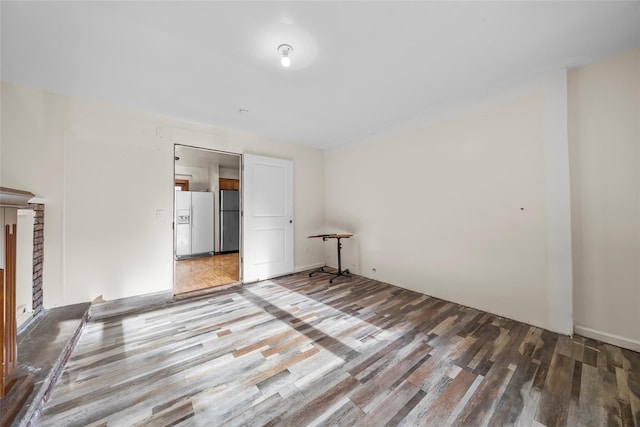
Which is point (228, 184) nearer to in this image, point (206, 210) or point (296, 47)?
point (206, 210)

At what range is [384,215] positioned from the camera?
372 cm

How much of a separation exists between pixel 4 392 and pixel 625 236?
449 centimetres

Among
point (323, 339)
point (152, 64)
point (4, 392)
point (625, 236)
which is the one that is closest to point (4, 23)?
point (152, 64)

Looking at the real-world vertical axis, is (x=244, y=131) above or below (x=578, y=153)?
above

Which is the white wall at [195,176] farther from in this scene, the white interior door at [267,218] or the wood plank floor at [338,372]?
the wood plank floor at [338,372]

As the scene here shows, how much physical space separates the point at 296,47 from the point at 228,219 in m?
5.40

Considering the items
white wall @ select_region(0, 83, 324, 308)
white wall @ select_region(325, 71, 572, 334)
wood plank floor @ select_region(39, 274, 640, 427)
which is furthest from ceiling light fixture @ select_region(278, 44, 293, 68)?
wood plank floor @ select_region(39, 274, 640, 427)

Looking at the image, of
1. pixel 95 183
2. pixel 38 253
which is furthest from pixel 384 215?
pixel 38 253

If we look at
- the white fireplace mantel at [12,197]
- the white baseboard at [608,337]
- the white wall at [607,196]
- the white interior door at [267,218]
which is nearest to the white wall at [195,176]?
the white interior door at [267,218]

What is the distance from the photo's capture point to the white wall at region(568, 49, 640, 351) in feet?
6.17

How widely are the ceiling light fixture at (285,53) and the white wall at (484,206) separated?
2149 millimetres

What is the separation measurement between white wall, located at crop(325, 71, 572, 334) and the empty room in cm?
2

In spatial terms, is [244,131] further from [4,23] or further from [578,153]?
[578,153]

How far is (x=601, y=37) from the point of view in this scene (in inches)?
69.4
